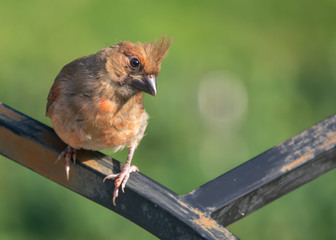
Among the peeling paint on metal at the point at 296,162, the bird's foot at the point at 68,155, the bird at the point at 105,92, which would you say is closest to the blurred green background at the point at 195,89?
the bird at the point at 105,92

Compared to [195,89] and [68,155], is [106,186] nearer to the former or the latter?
[68,155]

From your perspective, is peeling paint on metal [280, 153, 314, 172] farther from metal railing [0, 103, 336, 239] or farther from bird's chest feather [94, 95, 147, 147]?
bird's chest feather [94, 95, 147, 147]

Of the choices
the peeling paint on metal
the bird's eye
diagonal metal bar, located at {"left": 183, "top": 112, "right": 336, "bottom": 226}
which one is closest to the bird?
the bird's eye

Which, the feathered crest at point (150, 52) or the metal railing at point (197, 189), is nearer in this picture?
the metal railing at point (197, 189)

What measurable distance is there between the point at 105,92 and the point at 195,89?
2137mm

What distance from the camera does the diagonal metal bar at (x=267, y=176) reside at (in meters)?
2.11

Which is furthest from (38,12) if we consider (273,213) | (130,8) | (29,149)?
(29,149)

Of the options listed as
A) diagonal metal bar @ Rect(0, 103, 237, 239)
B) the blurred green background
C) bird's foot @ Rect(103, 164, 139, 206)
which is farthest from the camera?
the blurred green background

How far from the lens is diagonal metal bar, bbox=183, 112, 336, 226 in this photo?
2.11 metres

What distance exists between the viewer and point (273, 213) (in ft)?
13.0

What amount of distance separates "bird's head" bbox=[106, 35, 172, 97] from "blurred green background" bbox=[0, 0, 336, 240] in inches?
55.4

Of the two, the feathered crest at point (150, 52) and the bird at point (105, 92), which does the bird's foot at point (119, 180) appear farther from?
the feathered crest at point (150, 52)

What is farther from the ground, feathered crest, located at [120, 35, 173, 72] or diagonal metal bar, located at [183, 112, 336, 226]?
feathered crest, located at [120, 35, 173, 72]

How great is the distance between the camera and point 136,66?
2.65m
